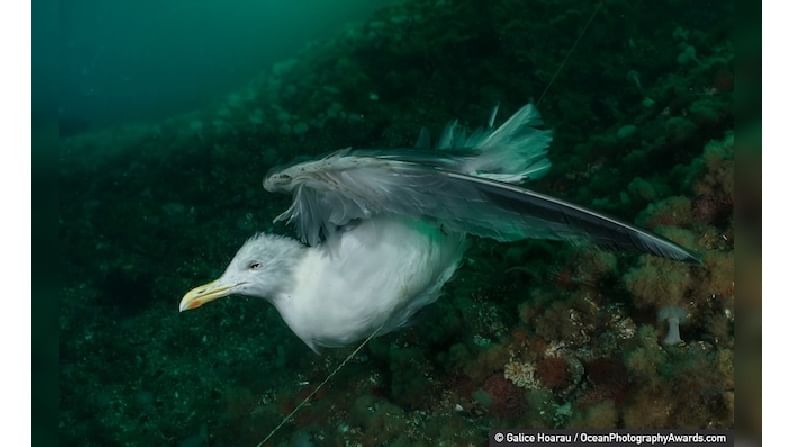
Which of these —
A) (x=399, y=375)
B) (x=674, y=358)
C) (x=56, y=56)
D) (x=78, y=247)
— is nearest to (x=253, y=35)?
(x=56, y=56)

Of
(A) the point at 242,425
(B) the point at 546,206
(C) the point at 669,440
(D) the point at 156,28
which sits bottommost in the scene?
(A) the point at 242,425

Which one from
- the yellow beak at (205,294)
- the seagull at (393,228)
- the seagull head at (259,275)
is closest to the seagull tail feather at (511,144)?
the seagull at (393,228)

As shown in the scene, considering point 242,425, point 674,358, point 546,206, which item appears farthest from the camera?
point 242,425

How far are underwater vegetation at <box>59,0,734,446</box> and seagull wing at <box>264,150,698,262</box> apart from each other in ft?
0.32

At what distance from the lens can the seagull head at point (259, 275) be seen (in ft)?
3.95

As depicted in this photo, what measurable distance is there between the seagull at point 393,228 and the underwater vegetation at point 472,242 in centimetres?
5

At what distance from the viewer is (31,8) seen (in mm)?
1288

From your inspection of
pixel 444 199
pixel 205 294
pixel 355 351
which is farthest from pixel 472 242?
pixel 205 294

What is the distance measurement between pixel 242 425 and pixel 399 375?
29 centimetres

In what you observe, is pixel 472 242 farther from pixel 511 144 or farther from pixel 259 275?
pixel 259 275

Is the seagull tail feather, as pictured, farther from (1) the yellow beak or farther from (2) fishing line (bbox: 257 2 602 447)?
(1) the yellow beak

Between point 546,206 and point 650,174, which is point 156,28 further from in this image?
point 650,174

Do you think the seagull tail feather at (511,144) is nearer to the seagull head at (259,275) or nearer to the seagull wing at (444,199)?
the seagull wing at (444,199)

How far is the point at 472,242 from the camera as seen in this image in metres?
1.23
